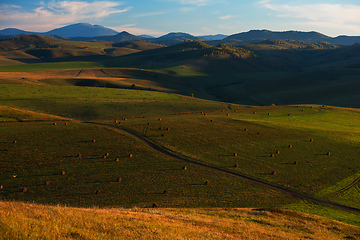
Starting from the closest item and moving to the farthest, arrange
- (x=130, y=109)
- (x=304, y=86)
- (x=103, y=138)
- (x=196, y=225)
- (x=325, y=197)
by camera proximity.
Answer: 1. (x=196, y=225)
2. (x=325, y=197)
3. (x=103, y=138)
4. (x=130, y=109)
5. (x=304, y=86)

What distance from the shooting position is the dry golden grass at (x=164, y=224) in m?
19.0

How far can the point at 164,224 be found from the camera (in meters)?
24.1

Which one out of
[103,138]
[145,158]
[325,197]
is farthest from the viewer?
[103,138]

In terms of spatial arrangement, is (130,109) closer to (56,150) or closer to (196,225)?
(56,150)

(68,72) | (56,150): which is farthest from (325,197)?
(68,72)

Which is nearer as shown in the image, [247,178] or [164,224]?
[164,224]

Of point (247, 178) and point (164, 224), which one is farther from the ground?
point (164, 224)

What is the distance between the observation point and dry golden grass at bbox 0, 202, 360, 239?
19.0m

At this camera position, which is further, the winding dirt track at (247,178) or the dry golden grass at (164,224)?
the winding dirt track at (247,178)

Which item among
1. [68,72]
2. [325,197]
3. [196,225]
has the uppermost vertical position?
[68,72]

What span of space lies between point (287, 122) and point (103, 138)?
50.0m

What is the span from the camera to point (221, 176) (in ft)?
149

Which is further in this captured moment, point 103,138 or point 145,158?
point 103,138

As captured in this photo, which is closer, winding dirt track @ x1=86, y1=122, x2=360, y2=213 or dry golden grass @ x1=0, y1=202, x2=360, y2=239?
dry golden grass @ x1=0, y1=202, x2=360, y2=239
